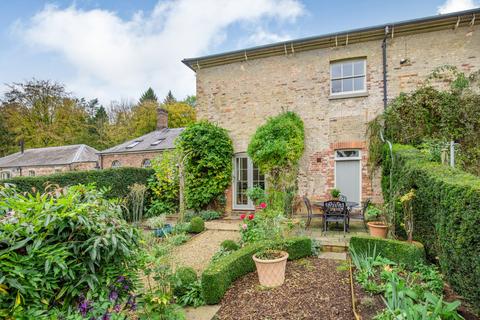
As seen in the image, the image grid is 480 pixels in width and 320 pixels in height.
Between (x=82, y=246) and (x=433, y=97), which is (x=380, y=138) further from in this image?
(x=82, y=246)

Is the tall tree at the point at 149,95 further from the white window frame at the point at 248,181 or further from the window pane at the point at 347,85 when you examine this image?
the window pane at the point at 347,85

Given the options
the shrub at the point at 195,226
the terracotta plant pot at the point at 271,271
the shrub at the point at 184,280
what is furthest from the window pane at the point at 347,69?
the shrub at the point at 184,280

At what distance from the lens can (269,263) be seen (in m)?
3.96

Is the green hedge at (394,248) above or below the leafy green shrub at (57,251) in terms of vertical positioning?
below

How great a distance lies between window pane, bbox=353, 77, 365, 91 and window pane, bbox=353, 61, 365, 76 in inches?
6.8

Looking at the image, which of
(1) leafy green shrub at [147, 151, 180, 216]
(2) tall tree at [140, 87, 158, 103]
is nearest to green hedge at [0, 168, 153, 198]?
(1) leafy green shrub at [147, 151, 180, 216]

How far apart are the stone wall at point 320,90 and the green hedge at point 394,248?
4.09m

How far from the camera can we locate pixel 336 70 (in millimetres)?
9039

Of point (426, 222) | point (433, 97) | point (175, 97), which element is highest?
point (175, 97)

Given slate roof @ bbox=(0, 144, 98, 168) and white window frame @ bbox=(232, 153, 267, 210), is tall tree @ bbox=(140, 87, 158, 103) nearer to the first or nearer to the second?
slate roof @ bbox=(0, 144, 98, 168)

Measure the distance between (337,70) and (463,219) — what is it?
7.32 meters

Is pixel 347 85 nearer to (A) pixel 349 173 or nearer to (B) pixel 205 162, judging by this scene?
(A) pixel 349 173

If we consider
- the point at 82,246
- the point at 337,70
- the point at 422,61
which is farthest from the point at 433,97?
the point at 82,246

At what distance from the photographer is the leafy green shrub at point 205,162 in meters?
9.84
